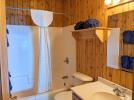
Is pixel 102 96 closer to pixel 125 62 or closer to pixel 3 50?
pixel 125 62

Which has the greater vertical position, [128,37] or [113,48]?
[128,37]

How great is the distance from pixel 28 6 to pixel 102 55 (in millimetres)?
1839

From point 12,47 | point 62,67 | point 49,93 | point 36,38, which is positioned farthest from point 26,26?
point 49,93

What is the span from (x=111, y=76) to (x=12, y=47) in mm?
1924

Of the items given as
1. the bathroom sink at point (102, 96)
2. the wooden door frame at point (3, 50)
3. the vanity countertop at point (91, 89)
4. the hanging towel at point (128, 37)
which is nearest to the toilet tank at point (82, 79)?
the vanity countertop at point (91, 89)

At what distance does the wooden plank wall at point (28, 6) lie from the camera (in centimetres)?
267

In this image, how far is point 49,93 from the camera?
248 centimetres

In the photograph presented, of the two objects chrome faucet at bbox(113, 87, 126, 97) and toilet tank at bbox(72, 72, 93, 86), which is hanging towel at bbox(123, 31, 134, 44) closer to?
chrome faucet at bbox(113, 87, 126, 97)

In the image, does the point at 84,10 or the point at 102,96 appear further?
the point at 84,10

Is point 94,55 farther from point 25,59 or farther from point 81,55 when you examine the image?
point 25,59

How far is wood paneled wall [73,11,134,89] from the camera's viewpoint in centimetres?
157

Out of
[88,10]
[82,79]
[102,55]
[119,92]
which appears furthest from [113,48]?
[88,10]

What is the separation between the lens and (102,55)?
6.40 feet

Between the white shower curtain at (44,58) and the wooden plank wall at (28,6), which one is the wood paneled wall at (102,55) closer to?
the white shower curtain at (44,58)
